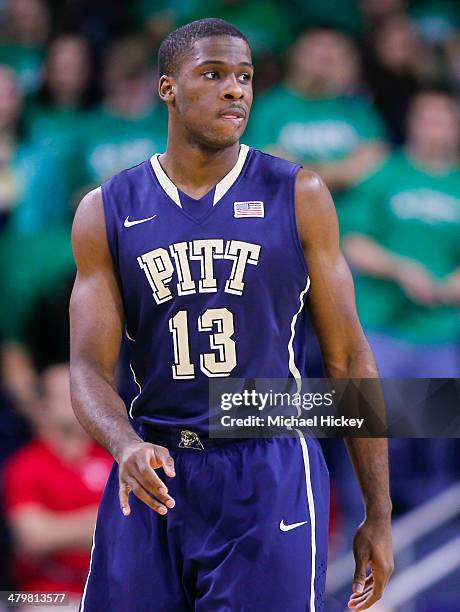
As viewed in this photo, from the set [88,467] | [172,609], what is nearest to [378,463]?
[172,609]

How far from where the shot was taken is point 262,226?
324cm

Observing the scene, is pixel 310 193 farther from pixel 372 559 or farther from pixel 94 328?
pixel 372 559

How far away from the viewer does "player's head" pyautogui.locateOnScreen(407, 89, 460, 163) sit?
677cm

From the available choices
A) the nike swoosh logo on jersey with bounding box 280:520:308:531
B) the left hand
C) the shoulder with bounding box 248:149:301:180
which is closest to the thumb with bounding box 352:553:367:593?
the left hand

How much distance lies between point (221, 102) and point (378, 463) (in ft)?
3.79

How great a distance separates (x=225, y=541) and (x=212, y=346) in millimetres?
550

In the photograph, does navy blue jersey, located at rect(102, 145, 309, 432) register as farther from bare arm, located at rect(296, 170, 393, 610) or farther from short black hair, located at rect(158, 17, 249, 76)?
short black hair, located at rect(158, 17, 249, 76)

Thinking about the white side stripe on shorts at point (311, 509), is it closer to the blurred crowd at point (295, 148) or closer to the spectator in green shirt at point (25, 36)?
the blurred crowd at point (295, 148)

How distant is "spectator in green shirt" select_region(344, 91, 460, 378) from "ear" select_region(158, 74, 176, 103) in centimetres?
325

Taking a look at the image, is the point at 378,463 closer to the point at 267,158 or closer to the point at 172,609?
the point at 172,609

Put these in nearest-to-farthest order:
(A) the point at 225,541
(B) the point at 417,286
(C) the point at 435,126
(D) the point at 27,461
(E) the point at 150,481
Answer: (E) the point at 150,481 → (A) the point at 225,541 → (D) the point at 27,461 → (B) the point at 417,286 → (C) the point at 435,126

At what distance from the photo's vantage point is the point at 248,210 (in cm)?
328

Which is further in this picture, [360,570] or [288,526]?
[360,570]

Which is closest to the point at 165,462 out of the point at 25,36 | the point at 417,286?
the point at 417,286
